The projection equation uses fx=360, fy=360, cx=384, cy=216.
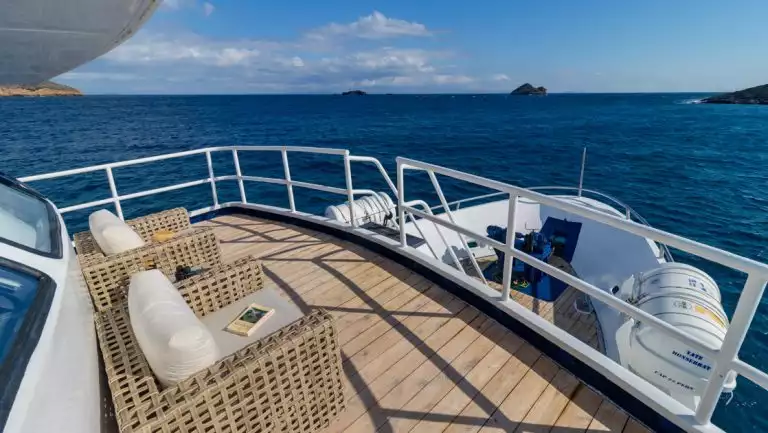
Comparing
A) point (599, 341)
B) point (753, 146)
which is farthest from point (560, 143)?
point (599, 341)

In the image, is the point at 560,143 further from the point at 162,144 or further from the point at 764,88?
the point at 764,88

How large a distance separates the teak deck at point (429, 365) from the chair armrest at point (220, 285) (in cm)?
73

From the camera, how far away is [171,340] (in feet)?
5.49

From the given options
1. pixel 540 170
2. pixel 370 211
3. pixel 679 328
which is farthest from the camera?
pixel 540 170

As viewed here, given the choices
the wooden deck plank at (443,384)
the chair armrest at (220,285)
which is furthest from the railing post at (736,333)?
the chair armrest at (220,285)

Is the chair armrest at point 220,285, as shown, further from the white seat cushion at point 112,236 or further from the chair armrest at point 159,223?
the chair armrest at point 159,223

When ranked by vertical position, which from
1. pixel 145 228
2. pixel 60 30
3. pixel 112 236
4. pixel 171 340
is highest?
pixel 60 30

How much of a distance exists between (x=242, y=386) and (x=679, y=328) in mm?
3481

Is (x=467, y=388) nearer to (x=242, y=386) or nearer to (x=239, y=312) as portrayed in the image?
(x=242, y=386)

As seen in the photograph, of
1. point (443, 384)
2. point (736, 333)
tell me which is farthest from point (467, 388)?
point (736, 333)

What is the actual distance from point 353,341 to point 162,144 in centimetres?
2986

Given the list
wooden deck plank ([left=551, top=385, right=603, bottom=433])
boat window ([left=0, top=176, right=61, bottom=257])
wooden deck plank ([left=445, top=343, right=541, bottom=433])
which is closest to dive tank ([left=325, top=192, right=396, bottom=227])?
boat window ([left=0, top=176, right=61, bottom=257])

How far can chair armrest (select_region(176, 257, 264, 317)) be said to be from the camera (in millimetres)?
2609

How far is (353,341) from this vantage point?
297 cm
